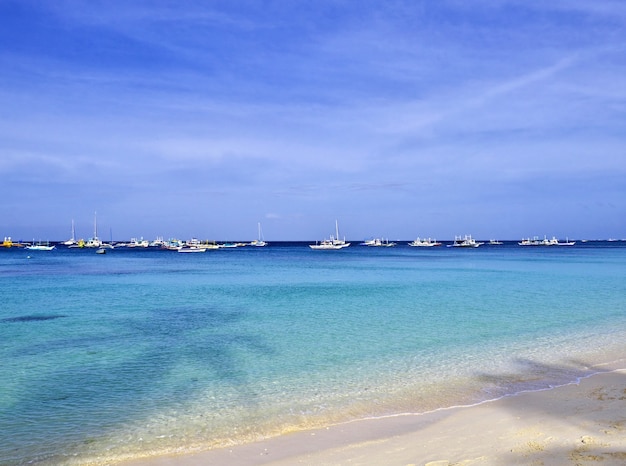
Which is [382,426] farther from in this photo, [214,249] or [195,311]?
[214,249]

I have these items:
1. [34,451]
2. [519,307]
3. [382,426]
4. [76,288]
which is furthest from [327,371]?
[76,288]

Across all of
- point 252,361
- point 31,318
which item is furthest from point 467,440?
point 31,318

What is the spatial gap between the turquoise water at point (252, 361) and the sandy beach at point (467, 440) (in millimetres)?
563

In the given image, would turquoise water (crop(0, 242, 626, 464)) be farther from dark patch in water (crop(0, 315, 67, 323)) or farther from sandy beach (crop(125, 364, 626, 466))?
sandy beach (crop(125, 364, 626, 466))

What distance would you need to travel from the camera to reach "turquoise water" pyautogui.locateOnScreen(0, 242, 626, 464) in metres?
9.01

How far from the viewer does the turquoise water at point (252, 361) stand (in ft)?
29.6

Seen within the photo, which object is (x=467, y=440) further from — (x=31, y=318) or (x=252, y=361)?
(x=31, y=318)

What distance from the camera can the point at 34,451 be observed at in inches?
314

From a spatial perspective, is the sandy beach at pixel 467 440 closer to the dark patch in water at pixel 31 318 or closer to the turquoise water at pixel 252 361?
the turquoise water at pixel 252 361

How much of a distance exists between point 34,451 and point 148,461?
75.1 inches

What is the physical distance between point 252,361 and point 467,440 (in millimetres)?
7061

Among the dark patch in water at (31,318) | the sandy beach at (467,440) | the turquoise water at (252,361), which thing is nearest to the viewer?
the sandy beach at (467,440)

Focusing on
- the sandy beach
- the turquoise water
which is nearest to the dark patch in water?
the turquoise water

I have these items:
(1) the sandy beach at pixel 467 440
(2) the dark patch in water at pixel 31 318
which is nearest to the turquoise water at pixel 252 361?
(2) the dark patch in water at pixel 31 318
